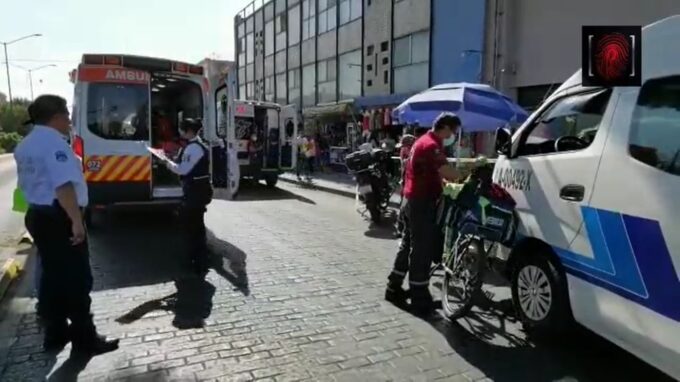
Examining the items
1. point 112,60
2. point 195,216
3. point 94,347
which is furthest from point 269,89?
point 94,347

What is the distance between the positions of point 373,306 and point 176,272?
8.16 ft

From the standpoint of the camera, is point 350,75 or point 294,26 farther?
point 294,26

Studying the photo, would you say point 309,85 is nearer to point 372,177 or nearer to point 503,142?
point 372,177

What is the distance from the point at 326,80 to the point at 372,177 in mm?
16899

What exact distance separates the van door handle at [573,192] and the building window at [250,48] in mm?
34216

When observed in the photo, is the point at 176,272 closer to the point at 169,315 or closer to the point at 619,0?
the point at 169,315

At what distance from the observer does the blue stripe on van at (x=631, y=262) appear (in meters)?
2.86

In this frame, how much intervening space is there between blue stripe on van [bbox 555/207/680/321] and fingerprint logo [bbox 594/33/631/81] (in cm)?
88

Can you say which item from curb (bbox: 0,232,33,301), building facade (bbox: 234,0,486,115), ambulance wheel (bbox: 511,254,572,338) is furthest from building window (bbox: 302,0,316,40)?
ambulance wheel (bbox: 511,254,572,338)

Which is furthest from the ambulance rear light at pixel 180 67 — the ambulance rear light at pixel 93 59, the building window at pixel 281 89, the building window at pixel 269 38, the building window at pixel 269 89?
the building window at pixel 269 38

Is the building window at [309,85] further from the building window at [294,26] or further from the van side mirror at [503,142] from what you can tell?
the van side mirror at [503,142]

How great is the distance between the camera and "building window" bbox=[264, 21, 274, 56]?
106 feet

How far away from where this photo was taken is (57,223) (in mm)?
3717

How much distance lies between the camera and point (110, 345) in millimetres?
3895
